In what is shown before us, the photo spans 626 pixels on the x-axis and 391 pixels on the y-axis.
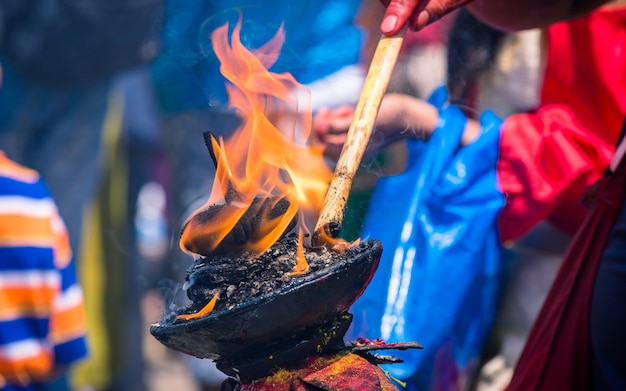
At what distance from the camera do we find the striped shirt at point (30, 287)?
244 centimetres

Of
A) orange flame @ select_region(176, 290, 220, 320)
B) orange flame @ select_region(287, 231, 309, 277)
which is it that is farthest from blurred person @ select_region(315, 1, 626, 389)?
orange flame @ select_region(176, 290, 220, 320)

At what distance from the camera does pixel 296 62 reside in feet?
6.38

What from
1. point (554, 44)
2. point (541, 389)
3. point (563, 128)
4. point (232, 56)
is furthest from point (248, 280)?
point (554, 44)

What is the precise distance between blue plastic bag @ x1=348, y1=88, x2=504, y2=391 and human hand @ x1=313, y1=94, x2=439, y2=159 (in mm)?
198

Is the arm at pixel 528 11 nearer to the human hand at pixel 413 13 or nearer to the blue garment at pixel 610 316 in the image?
the human hand at pixel 413 13

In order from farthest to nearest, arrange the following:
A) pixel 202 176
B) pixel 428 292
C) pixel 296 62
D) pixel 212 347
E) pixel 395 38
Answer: pixel 202 176 → pixel 428 292 → pixel 296 62 → pixel 395 38 → pixel 212 347

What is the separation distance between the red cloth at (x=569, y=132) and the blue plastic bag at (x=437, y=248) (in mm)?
76

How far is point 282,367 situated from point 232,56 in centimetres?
76

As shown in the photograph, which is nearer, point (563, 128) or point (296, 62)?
point (296, 62)

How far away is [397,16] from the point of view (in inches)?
55.5

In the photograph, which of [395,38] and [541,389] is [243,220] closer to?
[395,38]

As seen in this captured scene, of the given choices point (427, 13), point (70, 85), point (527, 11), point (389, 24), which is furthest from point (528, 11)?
point (70, 85)

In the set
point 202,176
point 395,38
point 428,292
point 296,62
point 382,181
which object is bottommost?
A: point 202,176

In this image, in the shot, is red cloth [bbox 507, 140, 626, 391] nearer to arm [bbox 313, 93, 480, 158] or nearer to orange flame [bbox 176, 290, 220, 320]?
arm [bbox 313, 93, 480, 158]
